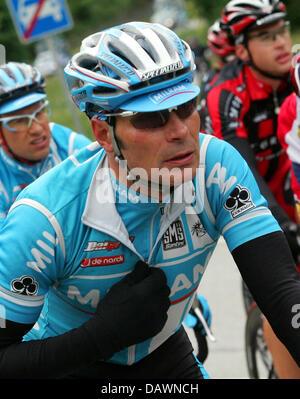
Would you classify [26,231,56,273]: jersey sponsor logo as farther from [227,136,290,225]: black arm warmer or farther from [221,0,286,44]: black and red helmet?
[221,0,286,44]: black and red helmet

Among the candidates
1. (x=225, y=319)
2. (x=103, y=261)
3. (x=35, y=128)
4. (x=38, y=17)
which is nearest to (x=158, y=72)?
(x=103, y=261)

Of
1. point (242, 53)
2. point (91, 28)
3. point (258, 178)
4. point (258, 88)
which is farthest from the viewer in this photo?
point (91, 28)

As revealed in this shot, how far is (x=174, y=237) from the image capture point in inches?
91.5

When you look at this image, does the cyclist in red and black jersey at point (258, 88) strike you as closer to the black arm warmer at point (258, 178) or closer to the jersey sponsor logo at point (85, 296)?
the black arm warmer at point (258, 178)

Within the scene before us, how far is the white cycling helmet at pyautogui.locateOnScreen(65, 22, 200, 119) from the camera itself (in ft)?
6.77

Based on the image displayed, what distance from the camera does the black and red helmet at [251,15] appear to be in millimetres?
4091

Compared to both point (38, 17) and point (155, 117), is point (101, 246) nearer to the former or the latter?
point (155, 117)

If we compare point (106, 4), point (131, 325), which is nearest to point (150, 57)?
point (131, 325)

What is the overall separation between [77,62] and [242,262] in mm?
1051

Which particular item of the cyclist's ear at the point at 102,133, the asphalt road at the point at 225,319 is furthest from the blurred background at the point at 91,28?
the cyclist's ear at the point at 102,133

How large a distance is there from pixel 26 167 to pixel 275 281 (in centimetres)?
245

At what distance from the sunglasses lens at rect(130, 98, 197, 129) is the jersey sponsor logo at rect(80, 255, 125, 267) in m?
0.53

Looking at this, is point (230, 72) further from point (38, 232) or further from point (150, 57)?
point (38, 232)

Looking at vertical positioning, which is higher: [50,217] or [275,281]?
[50,217]
